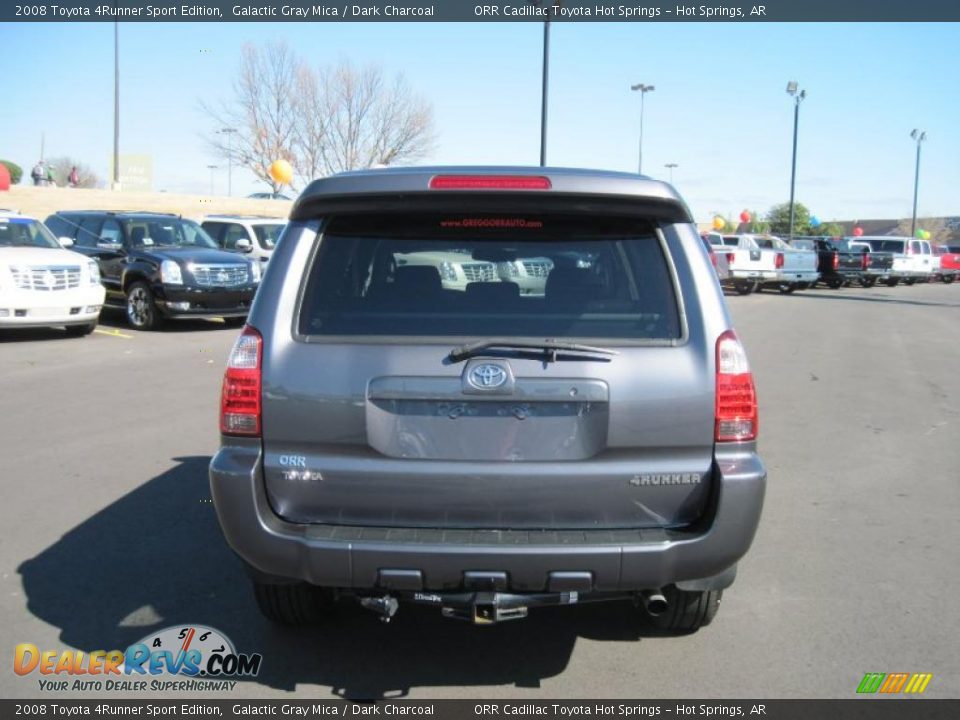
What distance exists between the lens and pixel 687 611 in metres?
3.99

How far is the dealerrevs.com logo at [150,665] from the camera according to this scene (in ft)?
12.2

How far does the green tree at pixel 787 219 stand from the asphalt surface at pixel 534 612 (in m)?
78.6

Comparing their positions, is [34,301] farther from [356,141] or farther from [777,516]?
[356,141]

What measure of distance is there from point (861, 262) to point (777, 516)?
34.0 m

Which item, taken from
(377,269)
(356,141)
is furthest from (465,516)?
(356,141)

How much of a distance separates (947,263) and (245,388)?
49.2 meters

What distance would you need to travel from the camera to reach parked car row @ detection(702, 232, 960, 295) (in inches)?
1158

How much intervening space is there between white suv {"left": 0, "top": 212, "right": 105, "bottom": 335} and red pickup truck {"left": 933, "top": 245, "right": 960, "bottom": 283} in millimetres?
41618

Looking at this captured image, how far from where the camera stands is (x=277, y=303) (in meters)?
3.38

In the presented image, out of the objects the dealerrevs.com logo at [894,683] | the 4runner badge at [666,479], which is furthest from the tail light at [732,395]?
the dealerrevs.com logo at [894,683]

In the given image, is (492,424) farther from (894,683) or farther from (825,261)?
(825,261)

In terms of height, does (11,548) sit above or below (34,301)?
below

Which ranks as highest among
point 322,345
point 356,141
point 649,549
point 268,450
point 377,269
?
point 356,141
